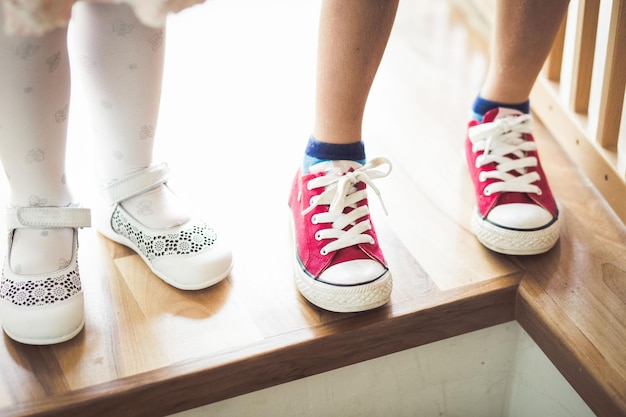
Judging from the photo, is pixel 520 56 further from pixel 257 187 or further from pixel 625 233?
pixel 257 187

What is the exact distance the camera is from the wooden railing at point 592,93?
3.14 ft

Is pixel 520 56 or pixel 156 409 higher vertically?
pixel 520 56

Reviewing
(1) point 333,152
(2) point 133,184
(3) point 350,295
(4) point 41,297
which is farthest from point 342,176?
(4) point 41,297

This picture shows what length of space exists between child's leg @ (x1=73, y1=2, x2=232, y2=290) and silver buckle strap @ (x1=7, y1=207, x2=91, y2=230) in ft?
0.25

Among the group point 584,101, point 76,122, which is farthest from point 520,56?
point 76,122

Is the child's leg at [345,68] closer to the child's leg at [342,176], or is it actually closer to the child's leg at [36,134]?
the child's leg at [342,176]

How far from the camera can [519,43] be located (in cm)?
92

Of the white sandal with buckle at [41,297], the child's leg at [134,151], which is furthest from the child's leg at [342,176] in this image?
the white sandal with buckle at [41,297]

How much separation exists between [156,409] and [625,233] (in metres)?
0.61

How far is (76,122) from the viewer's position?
3.88ft

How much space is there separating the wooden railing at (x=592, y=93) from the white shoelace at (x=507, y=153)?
11 cm

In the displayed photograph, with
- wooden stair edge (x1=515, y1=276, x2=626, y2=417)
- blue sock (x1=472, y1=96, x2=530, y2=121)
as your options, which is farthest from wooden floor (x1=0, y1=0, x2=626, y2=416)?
blue sock (x1=472, y1=96, x2=530, y2=121)

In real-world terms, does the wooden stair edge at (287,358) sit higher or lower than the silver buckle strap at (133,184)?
lower

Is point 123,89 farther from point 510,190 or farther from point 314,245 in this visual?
point 510,190
